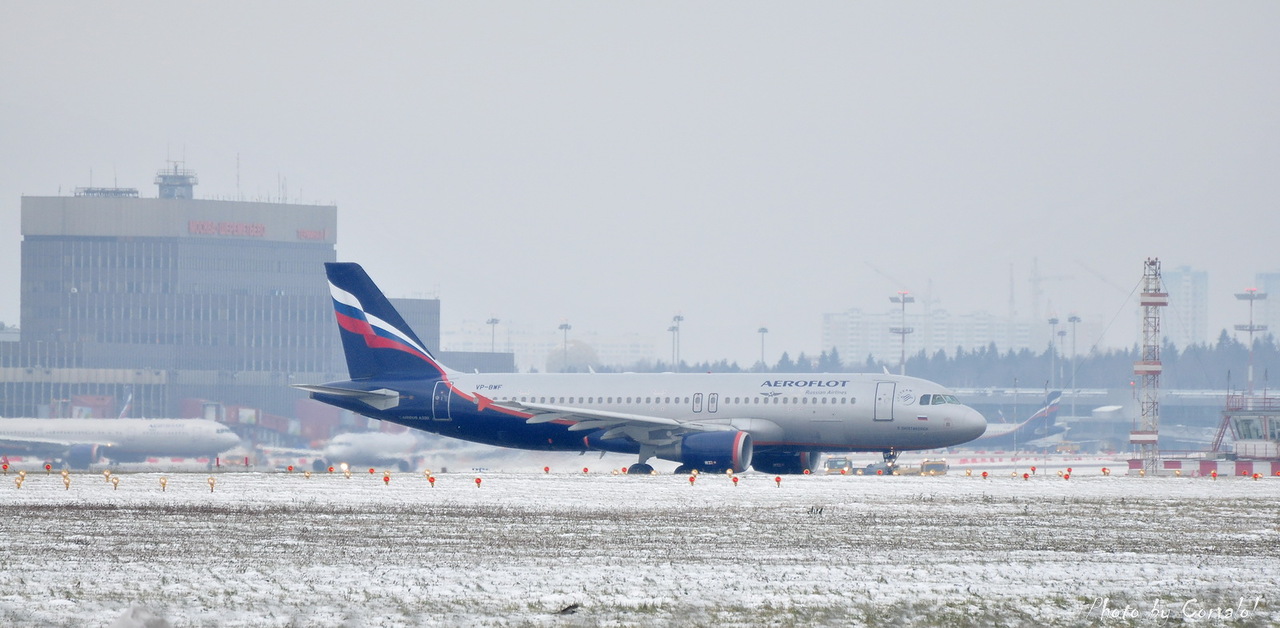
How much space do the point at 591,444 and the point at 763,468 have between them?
5.93 m

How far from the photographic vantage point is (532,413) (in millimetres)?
50625

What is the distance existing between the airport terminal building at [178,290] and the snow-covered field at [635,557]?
152135mm

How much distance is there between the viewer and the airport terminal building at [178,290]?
186m

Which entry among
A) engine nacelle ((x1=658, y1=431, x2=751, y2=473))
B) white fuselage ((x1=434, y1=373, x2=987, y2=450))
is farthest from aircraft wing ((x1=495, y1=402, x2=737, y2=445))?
engine nacelle ((x1=658, y1=431, x2=751, y2=473))

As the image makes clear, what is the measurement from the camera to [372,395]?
172ft

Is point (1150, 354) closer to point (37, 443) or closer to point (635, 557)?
point (37, 443)

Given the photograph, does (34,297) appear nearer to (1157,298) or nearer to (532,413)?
(1157,298)

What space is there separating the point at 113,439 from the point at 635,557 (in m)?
86.0

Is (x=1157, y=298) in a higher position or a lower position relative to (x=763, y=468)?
higher

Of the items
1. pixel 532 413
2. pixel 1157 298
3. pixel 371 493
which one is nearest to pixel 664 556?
pixel 371 493

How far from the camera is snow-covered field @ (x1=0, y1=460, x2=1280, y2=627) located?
1628 cm

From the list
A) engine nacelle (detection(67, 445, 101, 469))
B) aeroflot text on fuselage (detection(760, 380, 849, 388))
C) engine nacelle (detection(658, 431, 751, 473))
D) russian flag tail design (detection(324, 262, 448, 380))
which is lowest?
engine nacelle (detection(67, 445, 101, 469))

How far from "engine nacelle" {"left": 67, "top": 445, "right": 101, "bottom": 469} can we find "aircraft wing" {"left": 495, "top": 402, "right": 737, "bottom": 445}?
5581cm

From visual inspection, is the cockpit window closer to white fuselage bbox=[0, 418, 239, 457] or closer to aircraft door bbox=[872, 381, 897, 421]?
aircraft door bbox=[872, 381, 897, 421]
